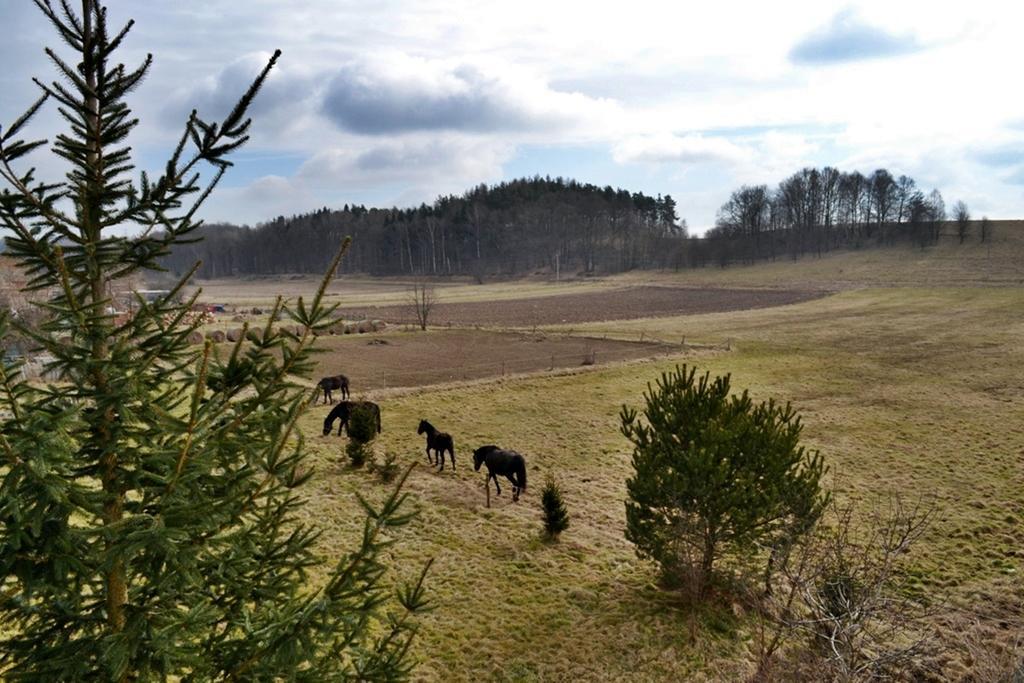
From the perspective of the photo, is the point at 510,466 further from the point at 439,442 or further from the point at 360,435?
the point at 360,435

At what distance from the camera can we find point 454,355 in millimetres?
43438

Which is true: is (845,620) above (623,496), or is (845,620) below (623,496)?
above

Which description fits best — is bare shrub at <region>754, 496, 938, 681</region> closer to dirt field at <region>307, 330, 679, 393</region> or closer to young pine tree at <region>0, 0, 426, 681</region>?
young pine tree at <region>0, 0, 426, 681</region>

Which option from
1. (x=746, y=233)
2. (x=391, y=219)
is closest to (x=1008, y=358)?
(x=746, y=233)

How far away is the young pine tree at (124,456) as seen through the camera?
13.0ft

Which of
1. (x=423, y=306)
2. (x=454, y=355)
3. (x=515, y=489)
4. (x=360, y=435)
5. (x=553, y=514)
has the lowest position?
(x=515, y=489)

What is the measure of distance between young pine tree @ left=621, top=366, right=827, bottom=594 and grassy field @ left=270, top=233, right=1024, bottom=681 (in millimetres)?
1618

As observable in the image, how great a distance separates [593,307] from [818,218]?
9506cm

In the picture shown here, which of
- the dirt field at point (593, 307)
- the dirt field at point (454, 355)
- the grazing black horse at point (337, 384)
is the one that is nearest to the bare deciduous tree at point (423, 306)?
the dirt field at point (593, 307)

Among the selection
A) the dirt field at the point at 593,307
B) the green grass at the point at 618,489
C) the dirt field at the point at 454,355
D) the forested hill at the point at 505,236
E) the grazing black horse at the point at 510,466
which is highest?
the forested hill at the point at 505,236

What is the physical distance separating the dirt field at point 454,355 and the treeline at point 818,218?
3568 inches

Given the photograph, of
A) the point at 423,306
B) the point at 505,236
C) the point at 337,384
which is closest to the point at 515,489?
the point at 337,384

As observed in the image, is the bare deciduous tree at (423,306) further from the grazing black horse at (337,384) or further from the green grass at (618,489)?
the grazing black horse at (337,384)

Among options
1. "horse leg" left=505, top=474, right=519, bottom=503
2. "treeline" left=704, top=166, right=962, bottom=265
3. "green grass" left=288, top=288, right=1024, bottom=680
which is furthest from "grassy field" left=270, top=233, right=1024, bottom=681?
"treeline" left=704, top=166, right=962, bottom=265
